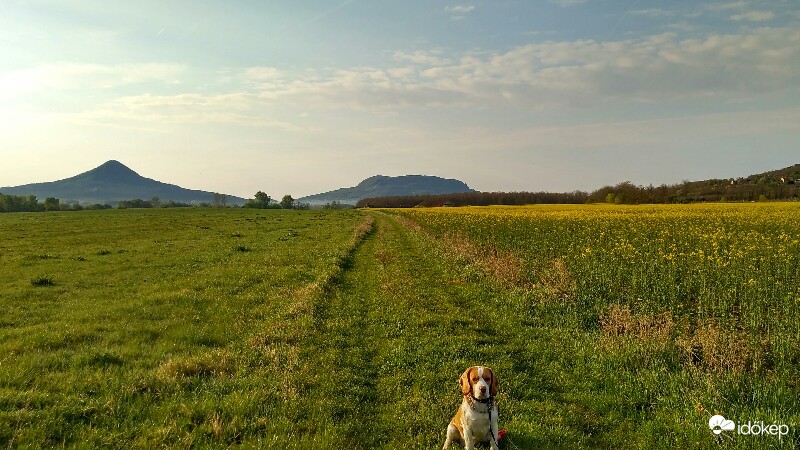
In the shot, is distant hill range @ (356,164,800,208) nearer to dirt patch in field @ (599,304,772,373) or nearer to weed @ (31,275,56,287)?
dirt patch in field @ (599,304,772,373)

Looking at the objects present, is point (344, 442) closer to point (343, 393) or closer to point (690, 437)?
point (343, 393)

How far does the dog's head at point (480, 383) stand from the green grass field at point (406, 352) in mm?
1134

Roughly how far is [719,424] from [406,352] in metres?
5.54

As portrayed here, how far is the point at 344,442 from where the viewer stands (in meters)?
6.13

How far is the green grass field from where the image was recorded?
20.8 ft

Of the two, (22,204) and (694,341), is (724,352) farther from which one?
(22,204)

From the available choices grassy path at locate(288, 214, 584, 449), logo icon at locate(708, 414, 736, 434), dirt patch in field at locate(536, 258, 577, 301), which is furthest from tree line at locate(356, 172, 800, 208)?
logo icon at locate(708, 414, 736, 434)

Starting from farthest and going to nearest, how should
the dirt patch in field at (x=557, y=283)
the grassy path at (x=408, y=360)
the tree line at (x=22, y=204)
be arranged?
the tree line at (x=22, y=204) < the dirt patch in field at (x=557, y=283) < the grassy path at (x=408, y=360)

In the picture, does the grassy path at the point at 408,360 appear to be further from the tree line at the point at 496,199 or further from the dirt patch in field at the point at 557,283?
the tree line at the point at 496,199

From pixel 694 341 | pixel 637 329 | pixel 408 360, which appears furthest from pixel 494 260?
pixel 408 360

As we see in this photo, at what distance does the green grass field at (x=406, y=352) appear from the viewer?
6.35 meters

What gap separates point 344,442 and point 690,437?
4.74 metres

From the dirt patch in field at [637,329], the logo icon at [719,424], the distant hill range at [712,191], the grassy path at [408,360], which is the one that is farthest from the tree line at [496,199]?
the logo icon at [719,424]

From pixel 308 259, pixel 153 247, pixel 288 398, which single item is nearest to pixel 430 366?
pixel 288 398
